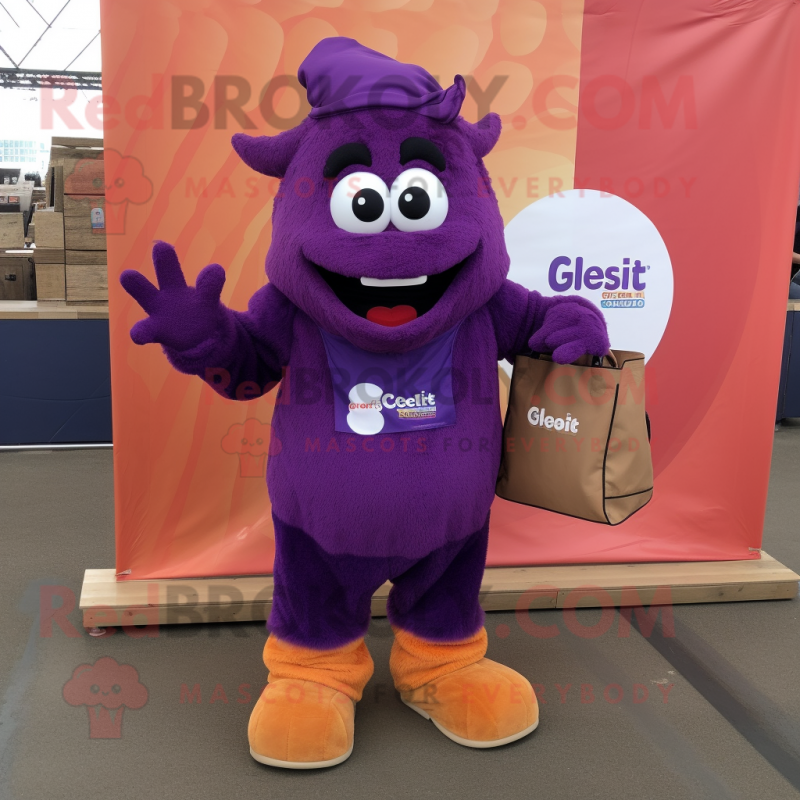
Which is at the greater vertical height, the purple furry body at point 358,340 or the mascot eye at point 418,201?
the mascot eye at point 418,201

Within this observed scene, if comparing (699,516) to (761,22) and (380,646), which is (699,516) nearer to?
(380,646)

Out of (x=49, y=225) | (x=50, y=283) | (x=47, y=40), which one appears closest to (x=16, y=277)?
(x=50, y=283)

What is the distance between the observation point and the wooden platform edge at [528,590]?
7.39 ft

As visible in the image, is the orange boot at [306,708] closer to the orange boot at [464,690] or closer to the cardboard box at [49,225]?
the orange boot at [464,690]

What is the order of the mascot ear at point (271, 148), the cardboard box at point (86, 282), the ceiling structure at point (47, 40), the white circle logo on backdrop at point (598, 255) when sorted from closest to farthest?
the mascot ear at point (271, 148)
the white circle logo on backdrop at point (598, 255)
the cardboard box at point (86, 282)
the ceiling structure at point (47, 40)

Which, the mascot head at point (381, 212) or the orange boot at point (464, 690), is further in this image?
the orange boot at point (464, 690)

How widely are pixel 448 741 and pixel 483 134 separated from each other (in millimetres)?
1290

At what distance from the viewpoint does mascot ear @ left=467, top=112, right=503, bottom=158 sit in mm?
1652

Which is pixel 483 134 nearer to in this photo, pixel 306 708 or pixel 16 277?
pixel 306 708

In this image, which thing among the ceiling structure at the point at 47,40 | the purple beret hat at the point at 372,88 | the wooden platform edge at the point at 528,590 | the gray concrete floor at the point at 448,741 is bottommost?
the gray concrete floor at the point at 448,741

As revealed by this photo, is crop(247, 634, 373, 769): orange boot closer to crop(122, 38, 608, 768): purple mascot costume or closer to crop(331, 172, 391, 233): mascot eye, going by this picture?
crop(122, 38, 608, 768): purple mascot costume

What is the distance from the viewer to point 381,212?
4.87ft

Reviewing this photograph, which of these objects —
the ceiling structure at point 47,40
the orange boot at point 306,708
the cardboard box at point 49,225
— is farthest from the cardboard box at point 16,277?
the ceiling structure at point 47,40

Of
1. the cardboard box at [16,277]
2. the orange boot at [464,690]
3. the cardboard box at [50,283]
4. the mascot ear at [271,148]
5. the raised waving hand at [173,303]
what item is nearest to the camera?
the raised waving hand at [173,303]
